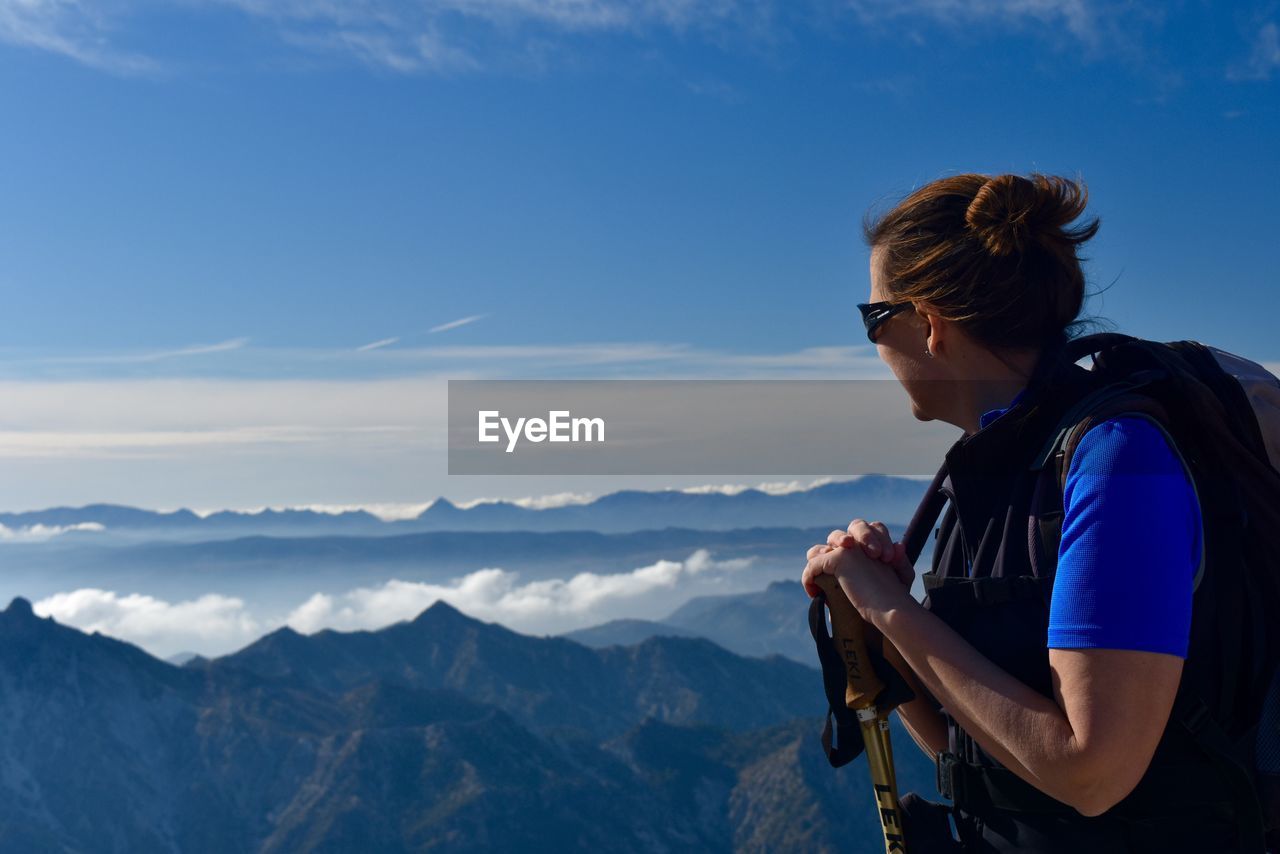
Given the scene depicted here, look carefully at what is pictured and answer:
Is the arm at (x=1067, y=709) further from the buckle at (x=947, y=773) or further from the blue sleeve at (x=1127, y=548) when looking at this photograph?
→ the buckle at (x=947, y=773)

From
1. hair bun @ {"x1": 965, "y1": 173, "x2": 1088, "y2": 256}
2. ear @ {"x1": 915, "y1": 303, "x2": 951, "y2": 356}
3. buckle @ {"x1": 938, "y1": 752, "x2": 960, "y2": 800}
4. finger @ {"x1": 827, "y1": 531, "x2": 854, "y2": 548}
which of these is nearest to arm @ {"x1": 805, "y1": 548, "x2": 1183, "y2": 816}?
finger @ {"x1": 827, "y1": 531, "x2": 854, "y2": 548}

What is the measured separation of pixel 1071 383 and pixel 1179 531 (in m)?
0.56

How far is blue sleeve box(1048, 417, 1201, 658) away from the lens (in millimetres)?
2828

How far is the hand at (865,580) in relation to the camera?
10.9ft

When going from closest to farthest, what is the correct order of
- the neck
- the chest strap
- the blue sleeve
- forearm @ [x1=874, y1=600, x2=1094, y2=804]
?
the blue sleeve
forearm @ [x1=874, y1=600, x2=1094, y2=804]
the chest strap
the neck

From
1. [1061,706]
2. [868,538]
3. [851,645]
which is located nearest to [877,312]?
[868,538]

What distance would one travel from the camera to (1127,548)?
112 inches

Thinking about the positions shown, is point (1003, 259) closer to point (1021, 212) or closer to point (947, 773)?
point (1021, 212)

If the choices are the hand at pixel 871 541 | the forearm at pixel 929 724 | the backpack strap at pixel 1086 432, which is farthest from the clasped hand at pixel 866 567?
the forearm at pixel 929 724

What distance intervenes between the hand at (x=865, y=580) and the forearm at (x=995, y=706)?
37mm

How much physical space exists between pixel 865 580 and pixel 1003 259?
956mm

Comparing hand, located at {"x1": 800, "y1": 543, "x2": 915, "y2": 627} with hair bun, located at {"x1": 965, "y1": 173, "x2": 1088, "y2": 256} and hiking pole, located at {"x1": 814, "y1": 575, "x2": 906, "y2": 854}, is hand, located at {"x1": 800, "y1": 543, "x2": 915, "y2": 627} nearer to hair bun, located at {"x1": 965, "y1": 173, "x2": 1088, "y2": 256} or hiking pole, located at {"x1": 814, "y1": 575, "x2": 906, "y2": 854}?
hiking pole, located at {"x1": 814, "y1": 575, "x2": 906, "y2": 854}

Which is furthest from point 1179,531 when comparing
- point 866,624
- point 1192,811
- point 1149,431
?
point 866,624

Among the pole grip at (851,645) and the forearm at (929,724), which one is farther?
the forearm at (929,724)
